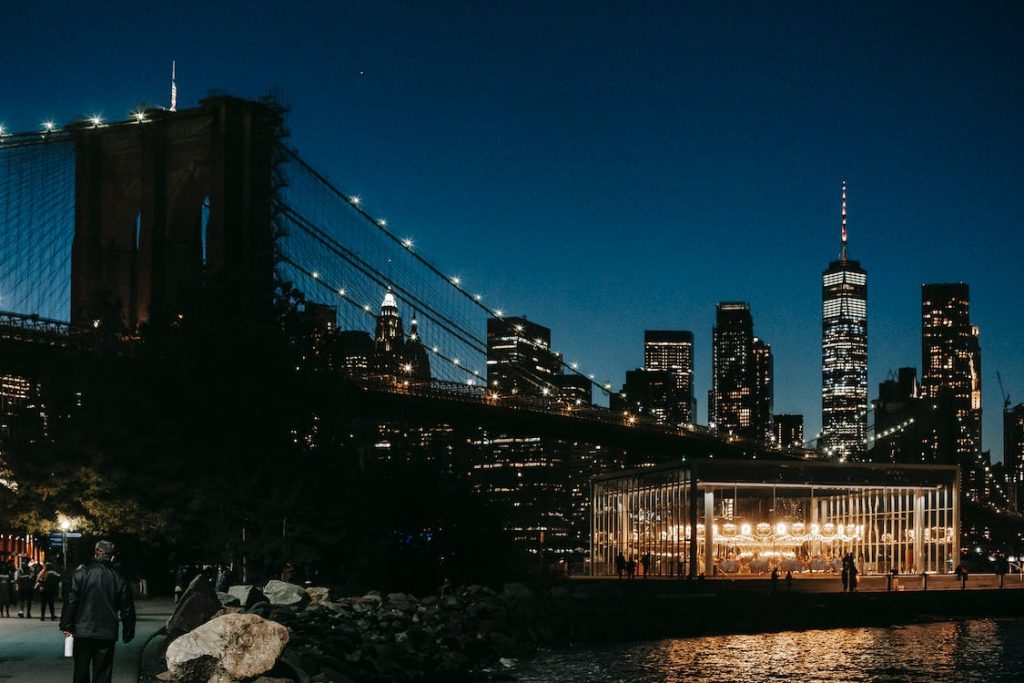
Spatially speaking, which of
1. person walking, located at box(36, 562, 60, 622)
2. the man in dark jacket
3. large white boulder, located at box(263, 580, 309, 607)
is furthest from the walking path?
the man in dark jacket

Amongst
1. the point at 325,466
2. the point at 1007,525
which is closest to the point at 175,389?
the point at 325,466

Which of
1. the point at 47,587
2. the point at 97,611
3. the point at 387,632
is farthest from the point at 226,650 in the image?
the point at 47,587

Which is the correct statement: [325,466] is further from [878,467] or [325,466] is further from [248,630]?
[878,467]

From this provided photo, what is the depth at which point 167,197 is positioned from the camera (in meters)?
66.3

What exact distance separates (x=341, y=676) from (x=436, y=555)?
21.1 meters

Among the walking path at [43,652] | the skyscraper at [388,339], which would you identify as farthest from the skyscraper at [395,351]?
the walking path at [43,652]

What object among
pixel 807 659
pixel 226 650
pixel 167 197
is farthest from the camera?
pixel 167 197

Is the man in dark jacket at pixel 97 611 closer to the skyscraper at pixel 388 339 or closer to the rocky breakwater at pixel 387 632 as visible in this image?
the rocky breakwater at pixel 387 632

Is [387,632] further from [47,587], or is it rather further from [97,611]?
[97,611]

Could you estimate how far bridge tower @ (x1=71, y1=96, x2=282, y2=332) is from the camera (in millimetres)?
64188

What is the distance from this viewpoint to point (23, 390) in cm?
4719

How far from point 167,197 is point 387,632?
41095 millimetres

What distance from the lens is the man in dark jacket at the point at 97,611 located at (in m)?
14.0

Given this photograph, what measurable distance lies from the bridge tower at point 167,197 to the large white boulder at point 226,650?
4362 centimetres
